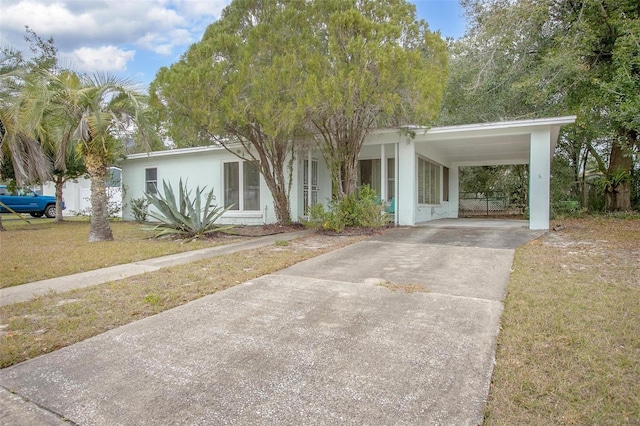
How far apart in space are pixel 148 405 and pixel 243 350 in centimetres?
79

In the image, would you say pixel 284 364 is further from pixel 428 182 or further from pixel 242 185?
pixel 428 182

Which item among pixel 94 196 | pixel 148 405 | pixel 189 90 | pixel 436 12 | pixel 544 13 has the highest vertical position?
pixel 544 13

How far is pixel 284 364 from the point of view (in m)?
2.66

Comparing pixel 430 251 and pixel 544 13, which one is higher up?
pixel 544 13

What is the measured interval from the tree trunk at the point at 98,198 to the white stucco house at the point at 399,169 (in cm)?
418

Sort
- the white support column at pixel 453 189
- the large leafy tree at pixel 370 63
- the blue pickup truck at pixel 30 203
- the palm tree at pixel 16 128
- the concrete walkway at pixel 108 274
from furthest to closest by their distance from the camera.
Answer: the blue pickup truck at pixel 30 203 < the white support column at pixel 453 189 < the palm tree at pixel 16 128 < the large leafy tree at pixel 370 63 < the concrete walkway at pixel 108 274

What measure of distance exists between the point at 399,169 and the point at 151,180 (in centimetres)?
992

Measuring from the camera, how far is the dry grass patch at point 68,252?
5621 mm

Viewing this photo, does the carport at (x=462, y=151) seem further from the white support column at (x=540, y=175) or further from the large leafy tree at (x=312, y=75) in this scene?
the large leafy tree at (x=312, y=75)

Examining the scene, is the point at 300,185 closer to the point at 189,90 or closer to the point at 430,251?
the point at 189,90

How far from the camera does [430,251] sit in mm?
6820

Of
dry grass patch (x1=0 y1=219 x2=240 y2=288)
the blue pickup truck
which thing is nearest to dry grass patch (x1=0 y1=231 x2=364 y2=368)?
dry grass patch (x1=0 y1=219 x2=240 y2=288)

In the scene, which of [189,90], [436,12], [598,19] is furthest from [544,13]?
[189,90]

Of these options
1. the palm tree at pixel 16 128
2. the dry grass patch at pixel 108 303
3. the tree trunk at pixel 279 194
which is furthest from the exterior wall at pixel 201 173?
the dry grass patch at pixel 108 303
